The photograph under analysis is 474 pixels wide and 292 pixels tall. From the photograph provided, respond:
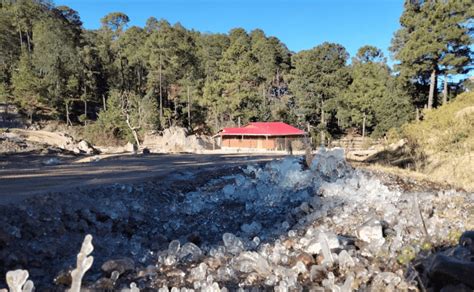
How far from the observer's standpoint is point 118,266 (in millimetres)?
3443

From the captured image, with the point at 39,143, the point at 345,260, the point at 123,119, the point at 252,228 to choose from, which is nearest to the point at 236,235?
the point at 252,228

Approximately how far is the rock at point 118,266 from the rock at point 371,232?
2656 millimetres

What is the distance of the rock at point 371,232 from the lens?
14.2 ft

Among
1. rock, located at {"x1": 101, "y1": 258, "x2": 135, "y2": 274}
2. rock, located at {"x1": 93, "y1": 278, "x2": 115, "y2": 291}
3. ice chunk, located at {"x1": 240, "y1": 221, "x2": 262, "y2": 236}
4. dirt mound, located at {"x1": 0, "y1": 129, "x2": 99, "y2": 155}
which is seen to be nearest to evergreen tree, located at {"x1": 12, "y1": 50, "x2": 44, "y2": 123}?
dirt mound, located at {"x1": 0, "y1": 129, "x2": 99, "y2": 155}

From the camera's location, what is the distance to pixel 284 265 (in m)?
3.76

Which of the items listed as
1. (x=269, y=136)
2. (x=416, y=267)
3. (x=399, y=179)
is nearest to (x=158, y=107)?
(x=269, y=136)

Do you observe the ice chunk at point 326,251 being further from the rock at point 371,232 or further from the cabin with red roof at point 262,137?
the cabin with red roof at point 262,137

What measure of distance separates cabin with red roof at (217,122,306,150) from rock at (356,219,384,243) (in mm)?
23626

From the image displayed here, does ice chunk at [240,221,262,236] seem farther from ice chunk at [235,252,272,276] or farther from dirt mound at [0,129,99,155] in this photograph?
dirt mound at [0,129,99,155]

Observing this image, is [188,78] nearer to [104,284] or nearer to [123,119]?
[123,119]

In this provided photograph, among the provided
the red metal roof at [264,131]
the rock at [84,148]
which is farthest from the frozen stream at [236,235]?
the red metal roof at [264,131]

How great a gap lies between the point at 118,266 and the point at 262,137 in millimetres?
26148

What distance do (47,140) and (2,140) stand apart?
4.13 meters

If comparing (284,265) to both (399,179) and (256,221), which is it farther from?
(399,179)
